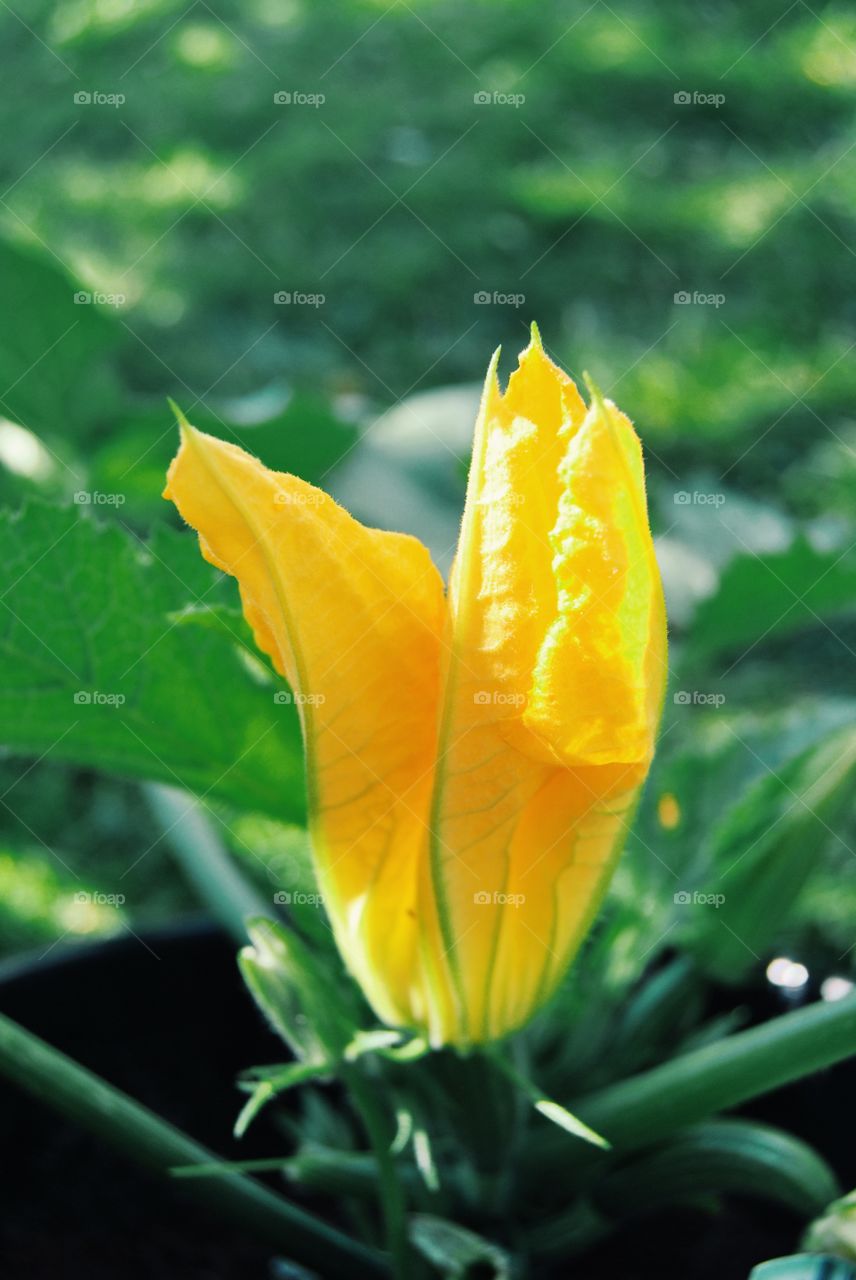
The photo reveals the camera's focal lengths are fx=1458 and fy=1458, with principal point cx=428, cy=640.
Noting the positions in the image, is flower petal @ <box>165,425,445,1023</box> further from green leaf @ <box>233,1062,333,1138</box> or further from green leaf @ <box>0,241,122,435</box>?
green leaf @ <box>0,241,122,435</box>

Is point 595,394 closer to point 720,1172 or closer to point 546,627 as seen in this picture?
point 546,627

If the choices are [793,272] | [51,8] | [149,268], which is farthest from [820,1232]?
[51,8]

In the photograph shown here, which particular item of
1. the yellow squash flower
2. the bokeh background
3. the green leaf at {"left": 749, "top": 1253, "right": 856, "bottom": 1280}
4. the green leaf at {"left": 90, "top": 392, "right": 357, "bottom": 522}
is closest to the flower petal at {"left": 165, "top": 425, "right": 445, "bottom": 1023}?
the yellow squash flower

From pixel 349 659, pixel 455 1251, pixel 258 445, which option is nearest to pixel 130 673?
pixel 349 659

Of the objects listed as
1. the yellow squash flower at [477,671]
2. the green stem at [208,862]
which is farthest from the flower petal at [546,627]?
the green stem at [208,862]

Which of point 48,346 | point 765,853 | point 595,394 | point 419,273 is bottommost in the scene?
point 419,273

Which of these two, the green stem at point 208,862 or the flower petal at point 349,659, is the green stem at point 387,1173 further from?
the green stem at point 208,862
